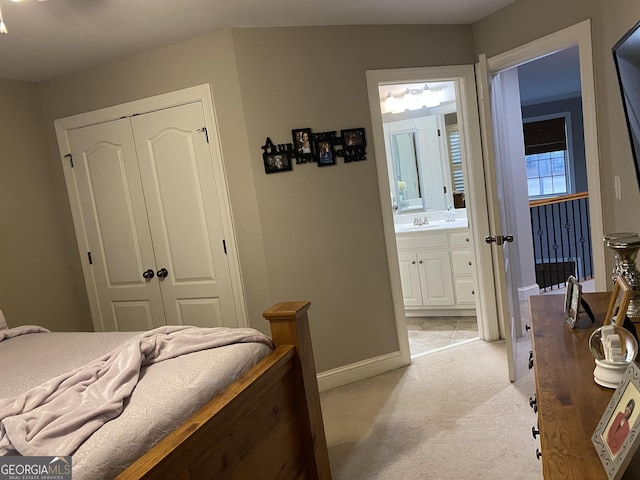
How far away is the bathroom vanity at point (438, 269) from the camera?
4250 millimetres

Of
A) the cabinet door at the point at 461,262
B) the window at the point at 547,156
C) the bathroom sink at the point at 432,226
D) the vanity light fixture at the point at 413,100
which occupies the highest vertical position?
the vanity light fixture at the point at 413,100

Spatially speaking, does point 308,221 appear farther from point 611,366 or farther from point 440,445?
point 611,366

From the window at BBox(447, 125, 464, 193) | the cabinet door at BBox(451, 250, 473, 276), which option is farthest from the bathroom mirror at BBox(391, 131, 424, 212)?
the cabinet door at BBox(451, 250, 473, 276)

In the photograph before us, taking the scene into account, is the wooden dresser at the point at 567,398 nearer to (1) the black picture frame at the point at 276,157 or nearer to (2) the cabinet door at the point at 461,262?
(1) the black picture frame at the point at 276,157

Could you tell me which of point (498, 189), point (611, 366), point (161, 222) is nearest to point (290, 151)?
point (161, 222)

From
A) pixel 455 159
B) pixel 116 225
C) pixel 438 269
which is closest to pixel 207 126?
pixel 116 225

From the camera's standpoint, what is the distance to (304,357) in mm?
2006

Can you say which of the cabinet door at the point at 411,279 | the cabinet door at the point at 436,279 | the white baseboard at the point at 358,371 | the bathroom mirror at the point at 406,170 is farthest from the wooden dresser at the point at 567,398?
the bathroom mirror at the point at 406,170

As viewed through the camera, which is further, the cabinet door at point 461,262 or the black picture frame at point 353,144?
the cabinet door at point 461,262

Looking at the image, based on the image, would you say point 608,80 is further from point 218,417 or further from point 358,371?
point 218,417

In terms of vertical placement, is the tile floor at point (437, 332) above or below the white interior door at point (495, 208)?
below

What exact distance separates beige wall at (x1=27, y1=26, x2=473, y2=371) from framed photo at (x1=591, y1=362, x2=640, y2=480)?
2.23 meters

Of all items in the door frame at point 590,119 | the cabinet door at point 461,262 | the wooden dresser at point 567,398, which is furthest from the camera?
the cabinet door at point 461,262

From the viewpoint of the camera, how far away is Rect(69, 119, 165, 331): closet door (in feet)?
10.8
